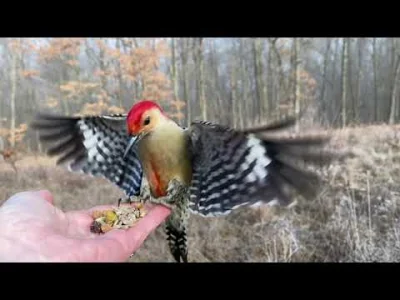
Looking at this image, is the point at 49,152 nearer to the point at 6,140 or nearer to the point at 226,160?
the point at 226,160

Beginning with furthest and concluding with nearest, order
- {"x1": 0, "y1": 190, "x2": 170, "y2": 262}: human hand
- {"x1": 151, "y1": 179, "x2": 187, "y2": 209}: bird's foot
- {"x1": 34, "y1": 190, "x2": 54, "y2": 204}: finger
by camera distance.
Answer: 1. {"x1": 151, "y1": 179, "x2": 187, "y2": 209}: bird's foot
2. {"x1": 34, "y1": 190, "x2": 54, "y2": 204}: finger
3. {"x1": 0, "y1": 190, "x2": 170, "y2": 262}: human hand

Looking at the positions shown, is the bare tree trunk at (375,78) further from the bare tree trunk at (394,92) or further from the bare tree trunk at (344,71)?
the bare tree trunk at (344,71)

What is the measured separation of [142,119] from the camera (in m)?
1.44

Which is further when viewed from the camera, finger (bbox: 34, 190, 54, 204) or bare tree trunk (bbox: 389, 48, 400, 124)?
bare tree trunk (bbox: 389, 48, 400, 124)

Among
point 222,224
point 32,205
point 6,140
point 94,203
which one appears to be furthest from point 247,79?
point 32,205

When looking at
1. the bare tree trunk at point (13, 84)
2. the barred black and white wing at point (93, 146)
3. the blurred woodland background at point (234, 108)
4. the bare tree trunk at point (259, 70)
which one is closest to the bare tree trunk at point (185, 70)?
the blurred woodland background at point (234, 108)

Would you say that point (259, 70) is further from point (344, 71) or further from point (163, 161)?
point (163, 161)

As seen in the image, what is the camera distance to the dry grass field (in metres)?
3.17

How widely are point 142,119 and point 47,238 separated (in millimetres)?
451

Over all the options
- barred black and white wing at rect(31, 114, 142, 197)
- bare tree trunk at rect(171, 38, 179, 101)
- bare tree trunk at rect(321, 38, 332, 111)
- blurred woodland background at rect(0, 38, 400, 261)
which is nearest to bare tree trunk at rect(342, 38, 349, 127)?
blurred woodland background at rect(0, 38, 400, 261)

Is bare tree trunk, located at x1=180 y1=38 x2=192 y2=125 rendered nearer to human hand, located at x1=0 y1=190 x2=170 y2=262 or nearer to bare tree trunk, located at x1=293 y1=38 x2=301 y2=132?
bare tree trunk, located at x1=293 y1=38 x2=301 y2=132

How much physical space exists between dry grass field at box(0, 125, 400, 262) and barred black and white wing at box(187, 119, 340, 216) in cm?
175

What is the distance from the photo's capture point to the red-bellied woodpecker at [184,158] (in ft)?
4.30

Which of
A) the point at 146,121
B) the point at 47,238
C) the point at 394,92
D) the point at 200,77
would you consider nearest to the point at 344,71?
the point at 394,92
